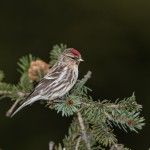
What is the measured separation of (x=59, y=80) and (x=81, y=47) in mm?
2655

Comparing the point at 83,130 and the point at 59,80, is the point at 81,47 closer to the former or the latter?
the point at 59,80

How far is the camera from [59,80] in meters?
4.66

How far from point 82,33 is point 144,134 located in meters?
1.66

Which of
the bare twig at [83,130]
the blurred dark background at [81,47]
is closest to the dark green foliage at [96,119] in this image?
the bare twig at [83,130]

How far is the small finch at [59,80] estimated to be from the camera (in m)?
4.31

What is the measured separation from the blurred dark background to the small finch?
1.73 m

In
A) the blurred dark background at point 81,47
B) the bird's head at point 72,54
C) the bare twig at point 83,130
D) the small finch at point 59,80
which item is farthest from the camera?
the blurred dark background at point 81,47

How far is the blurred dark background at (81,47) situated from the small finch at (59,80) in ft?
5.68

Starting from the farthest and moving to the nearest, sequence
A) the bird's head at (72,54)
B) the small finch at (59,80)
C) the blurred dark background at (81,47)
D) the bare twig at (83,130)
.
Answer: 1. the blurred dark background at (81,47)
2. the bird's head at (72,54)
3. the small finch at (59,80)
4. the bare twig at (83,130)

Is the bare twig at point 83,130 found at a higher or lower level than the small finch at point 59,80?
lower

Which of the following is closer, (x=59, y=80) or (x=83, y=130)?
(x=83, y=130)

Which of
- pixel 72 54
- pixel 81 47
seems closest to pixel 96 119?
pixel 72 54

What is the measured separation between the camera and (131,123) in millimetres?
3547

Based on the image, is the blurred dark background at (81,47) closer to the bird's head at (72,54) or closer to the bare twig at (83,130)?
the bird's head at (72,54)
